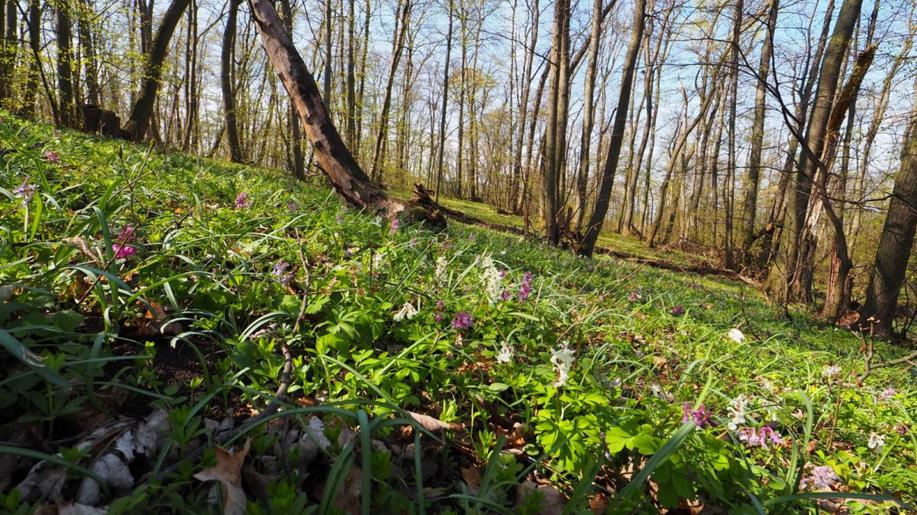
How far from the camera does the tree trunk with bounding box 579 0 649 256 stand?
8102 millimetres

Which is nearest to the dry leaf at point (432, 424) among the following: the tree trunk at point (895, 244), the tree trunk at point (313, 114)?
the tree trunk at point (313, 114)

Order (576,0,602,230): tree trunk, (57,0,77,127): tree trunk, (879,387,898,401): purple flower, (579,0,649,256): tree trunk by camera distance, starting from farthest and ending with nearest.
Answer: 1. (576,0,602,230): tree trunk
2. (57,0,77,127): tree trunk
3. (579,0,649,256): tree trunk
4. (879,387,898,401): purple flower

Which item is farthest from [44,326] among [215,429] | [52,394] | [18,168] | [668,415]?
[18,168]

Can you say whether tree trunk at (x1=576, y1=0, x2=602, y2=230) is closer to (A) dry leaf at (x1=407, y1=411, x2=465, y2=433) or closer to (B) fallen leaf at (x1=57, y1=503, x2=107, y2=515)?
(A) dry leaf at (x1=407, y1=411, x2=465, y2=433)

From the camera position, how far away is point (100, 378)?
50.0 inches

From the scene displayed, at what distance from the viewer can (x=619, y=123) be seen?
316 inches

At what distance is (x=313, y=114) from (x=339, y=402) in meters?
4.72

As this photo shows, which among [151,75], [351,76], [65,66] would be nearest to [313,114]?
[151,75]

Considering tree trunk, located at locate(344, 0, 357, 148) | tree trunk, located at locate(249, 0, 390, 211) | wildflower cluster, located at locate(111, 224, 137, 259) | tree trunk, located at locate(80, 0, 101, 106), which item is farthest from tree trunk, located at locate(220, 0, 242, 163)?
wildflower cluster, located at locate(111, 224, 137, 259)

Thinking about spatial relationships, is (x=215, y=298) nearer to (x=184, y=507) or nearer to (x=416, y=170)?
(x=184, y=507)

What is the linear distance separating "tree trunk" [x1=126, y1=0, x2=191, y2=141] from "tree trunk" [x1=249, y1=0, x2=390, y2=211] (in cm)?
415

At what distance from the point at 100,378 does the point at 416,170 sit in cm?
4192

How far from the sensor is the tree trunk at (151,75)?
777cm

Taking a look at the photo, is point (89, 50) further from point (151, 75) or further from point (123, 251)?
point (123, 251)
